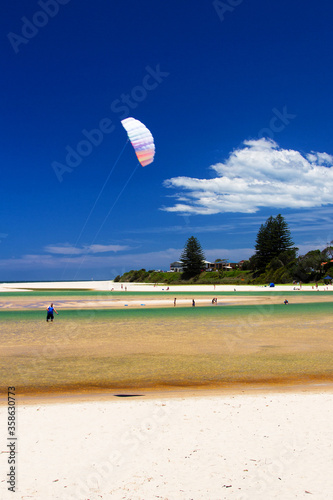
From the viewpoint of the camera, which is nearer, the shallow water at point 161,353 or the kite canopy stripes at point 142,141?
the shallow water at point 161,353

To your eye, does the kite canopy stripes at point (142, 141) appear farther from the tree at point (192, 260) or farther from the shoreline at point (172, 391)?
the tree at point (192, 260)

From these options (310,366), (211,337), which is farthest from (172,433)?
(211,337)

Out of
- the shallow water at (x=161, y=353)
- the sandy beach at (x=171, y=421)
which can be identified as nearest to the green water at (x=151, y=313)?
the shallow water at (x=161, y=353)

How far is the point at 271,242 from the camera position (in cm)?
11044

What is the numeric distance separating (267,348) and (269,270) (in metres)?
84.9

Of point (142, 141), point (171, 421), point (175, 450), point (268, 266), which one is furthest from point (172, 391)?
point (268, 266)

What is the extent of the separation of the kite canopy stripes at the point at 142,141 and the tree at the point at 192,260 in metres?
104

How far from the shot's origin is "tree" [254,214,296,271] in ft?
362

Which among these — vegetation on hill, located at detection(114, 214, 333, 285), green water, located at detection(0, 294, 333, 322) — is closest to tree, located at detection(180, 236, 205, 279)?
vegetation on hill, located at detection(114, 214, 333, 285)

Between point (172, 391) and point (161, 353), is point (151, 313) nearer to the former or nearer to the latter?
point (161, 353)

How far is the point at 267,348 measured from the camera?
1611 centimetres

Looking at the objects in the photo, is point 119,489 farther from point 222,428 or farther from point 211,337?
point 211,337

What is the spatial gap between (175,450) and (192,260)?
118m

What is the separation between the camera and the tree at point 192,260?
123062 mm
